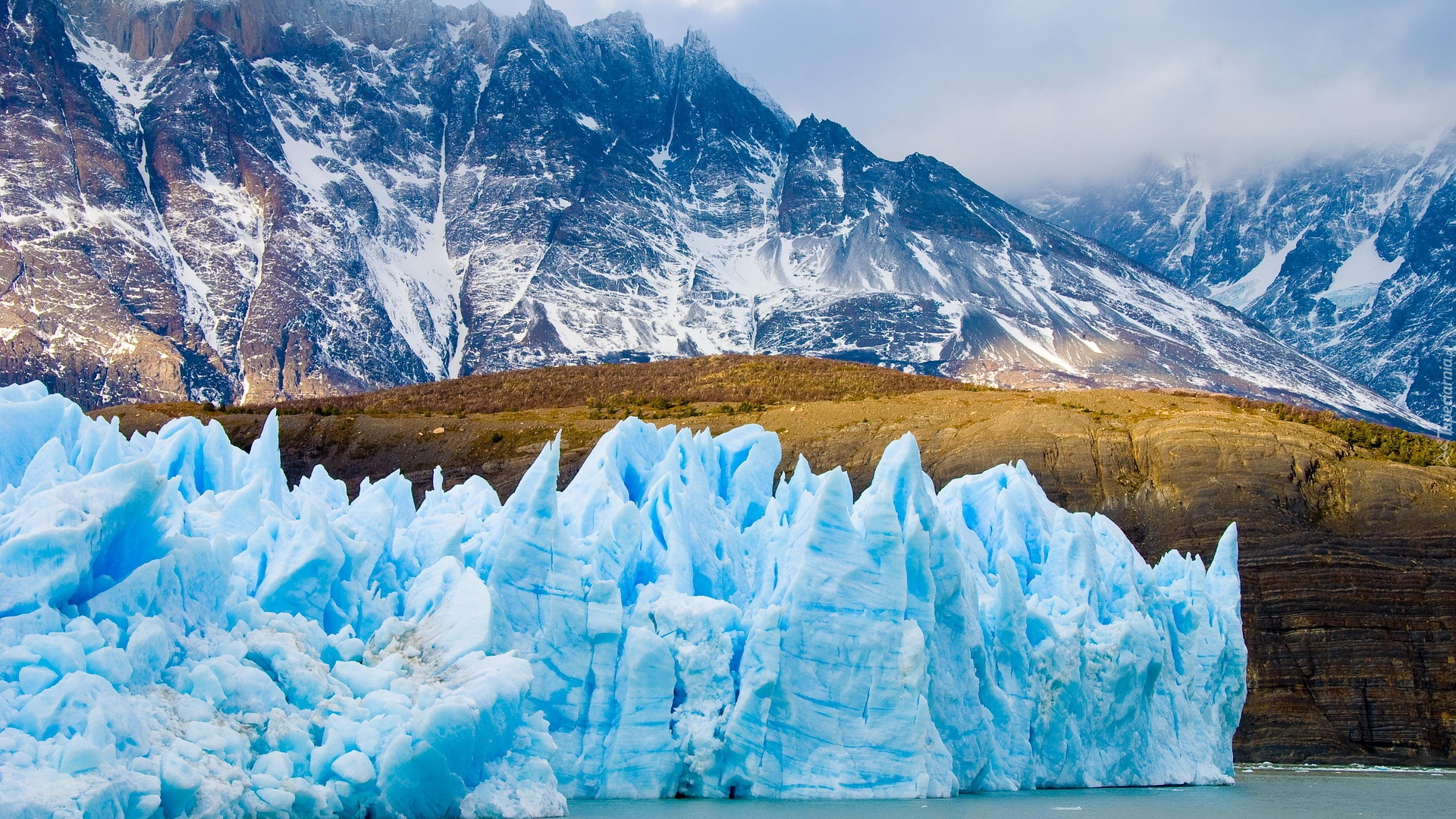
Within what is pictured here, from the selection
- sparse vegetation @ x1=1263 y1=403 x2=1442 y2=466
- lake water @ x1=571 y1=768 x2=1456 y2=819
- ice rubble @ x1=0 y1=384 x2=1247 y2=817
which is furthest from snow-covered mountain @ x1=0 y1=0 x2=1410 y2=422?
lake water @ x1=571 y1=768 x2=1456 y2=819

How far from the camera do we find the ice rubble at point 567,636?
16.5m

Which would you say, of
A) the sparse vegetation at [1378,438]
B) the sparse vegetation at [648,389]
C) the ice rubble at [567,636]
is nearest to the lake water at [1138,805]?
the ice rubble at [567,636]

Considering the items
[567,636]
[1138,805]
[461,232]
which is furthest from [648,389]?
[461,232]

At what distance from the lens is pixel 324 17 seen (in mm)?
172125

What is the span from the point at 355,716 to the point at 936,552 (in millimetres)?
10790

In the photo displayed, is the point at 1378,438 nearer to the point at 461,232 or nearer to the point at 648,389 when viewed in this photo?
the point at 648,389

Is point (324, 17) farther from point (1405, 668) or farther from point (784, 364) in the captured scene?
point (1405, 668)

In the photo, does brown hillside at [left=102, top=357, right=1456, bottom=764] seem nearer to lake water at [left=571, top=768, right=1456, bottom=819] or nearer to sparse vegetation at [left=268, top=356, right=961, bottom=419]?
sparse vegetation at [left=268, top=356, right=961, bottom=419]

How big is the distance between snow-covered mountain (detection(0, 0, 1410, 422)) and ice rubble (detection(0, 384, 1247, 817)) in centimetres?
9083

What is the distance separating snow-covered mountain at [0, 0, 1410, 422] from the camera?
398ft

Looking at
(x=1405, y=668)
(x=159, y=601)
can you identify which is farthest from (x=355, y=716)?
(x=1405, y=668)

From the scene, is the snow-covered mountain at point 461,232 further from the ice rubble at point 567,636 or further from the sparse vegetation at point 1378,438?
the ice rubble at point 567,636

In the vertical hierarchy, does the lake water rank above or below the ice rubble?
below

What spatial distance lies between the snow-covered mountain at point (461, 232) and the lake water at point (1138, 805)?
94256mm
